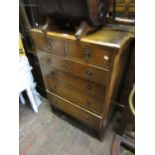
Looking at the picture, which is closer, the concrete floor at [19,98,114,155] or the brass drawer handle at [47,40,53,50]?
the brass drawer handle at [47,40,53,50]

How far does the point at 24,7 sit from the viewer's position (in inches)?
56.3

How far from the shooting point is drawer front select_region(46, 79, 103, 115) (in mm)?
1150

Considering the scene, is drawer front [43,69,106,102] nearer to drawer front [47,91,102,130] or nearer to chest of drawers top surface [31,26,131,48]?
drawer front [47,91,102,130]

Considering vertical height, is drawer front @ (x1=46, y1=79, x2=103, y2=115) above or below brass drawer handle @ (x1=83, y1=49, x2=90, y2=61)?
below

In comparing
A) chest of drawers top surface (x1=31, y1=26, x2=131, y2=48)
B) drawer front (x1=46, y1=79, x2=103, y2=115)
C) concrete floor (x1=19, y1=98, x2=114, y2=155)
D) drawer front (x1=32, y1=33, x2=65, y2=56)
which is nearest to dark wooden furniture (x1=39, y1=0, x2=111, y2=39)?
chest of drawers top surface (x1=31, y1=26, x2=131, y2=48)

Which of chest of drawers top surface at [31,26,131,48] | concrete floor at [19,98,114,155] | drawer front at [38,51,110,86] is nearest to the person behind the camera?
chest of drawers top surface at [31,26,131,48]

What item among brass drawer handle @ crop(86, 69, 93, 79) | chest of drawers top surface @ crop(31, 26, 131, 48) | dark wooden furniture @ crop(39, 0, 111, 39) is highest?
dark wooden furniture @ crop(39, 0, 111, 39)

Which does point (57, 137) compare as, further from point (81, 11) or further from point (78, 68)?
point (81, 11)

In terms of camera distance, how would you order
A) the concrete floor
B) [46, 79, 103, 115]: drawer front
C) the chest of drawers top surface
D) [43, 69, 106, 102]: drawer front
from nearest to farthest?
the chest of drawers top surface, [43, 69, 106, 102]: drawer front, [46, 79, 103, 115]: drawer front, the concrete floor

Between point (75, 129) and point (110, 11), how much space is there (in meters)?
1.19

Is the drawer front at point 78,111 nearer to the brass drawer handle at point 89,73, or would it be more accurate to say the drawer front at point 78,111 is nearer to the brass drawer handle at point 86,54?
the brass drawer handle at point 89,73

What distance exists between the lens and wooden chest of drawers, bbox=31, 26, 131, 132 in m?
0.86
